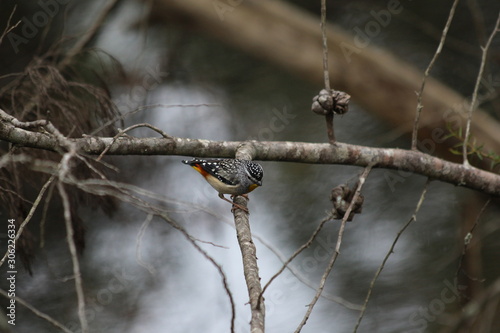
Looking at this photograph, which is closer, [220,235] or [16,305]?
[16,305]

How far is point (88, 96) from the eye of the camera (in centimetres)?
388

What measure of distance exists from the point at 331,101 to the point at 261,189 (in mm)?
A: 2794

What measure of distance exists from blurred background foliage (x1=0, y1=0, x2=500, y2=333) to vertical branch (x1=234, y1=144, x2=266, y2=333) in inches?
77.2

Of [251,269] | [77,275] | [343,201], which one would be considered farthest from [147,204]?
[343,201]

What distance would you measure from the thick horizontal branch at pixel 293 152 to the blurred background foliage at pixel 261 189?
2.71 feet

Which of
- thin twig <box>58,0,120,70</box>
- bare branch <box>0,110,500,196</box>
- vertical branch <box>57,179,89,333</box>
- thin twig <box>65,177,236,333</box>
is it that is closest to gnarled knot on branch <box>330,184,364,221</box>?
bare branch <box>0,110,500,196</box>

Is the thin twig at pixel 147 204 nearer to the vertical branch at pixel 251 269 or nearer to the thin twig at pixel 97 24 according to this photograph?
the vertical branch at pixel 251 269

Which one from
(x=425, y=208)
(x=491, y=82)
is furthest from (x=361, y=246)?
(x=491, y=82)

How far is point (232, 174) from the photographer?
3.59m

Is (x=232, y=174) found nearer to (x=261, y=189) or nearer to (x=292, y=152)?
(x=292, y=152)

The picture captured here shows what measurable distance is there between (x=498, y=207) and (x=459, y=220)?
37 cm

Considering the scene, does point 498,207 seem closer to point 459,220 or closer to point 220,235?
point 459,220

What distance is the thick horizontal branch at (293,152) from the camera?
2734mm

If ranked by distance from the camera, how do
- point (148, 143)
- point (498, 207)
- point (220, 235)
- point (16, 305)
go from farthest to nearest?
1. point (498, 207)
2. point (220, 235)
3. point (16, 305)
4. point (148, 143)
